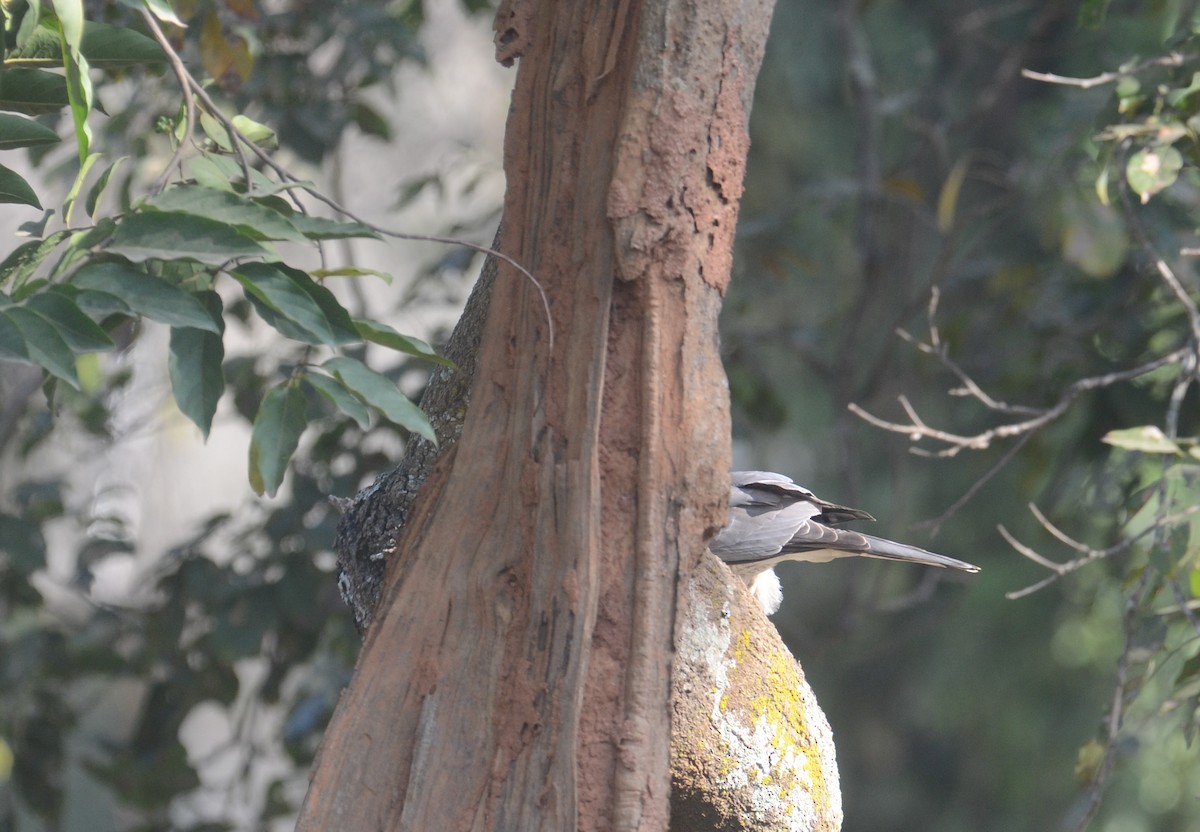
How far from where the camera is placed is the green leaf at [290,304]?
1256 millimetres

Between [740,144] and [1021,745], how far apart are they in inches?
214

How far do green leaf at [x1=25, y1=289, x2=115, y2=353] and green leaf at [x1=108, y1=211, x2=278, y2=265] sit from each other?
0.08 meters

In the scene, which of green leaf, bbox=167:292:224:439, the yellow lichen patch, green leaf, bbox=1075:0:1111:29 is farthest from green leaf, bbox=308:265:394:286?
green leaf, bbox=1075:0:1111:29

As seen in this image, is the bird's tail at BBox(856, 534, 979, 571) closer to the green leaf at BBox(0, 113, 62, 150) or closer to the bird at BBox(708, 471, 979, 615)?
the bird at BBox(708, 471, 979, 615)

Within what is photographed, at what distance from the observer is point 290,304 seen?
4.18ft

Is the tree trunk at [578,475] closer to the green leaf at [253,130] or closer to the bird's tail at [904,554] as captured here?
the green leaf at [253,130]

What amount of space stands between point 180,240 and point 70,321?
135mm

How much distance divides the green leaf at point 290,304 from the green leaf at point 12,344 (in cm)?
22

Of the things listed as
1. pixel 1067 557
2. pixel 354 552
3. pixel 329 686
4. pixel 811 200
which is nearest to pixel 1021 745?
pixel 1067 557

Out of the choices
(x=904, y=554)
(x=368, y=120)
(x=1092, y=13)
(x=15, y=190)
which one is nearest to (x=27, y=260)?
(x=15, y=190)

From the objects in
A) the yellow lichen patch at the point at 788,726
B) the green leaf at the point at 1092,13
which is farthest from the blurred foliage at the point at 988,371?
the yellow lichen patch at the point at 788,726

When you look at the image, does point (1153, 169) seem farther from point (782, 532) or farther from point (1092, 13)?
point (782, 532)

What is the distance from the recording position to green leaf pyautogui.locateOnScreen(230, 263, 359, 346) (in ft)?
4.12

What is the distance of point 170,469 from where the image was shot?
8039mm
